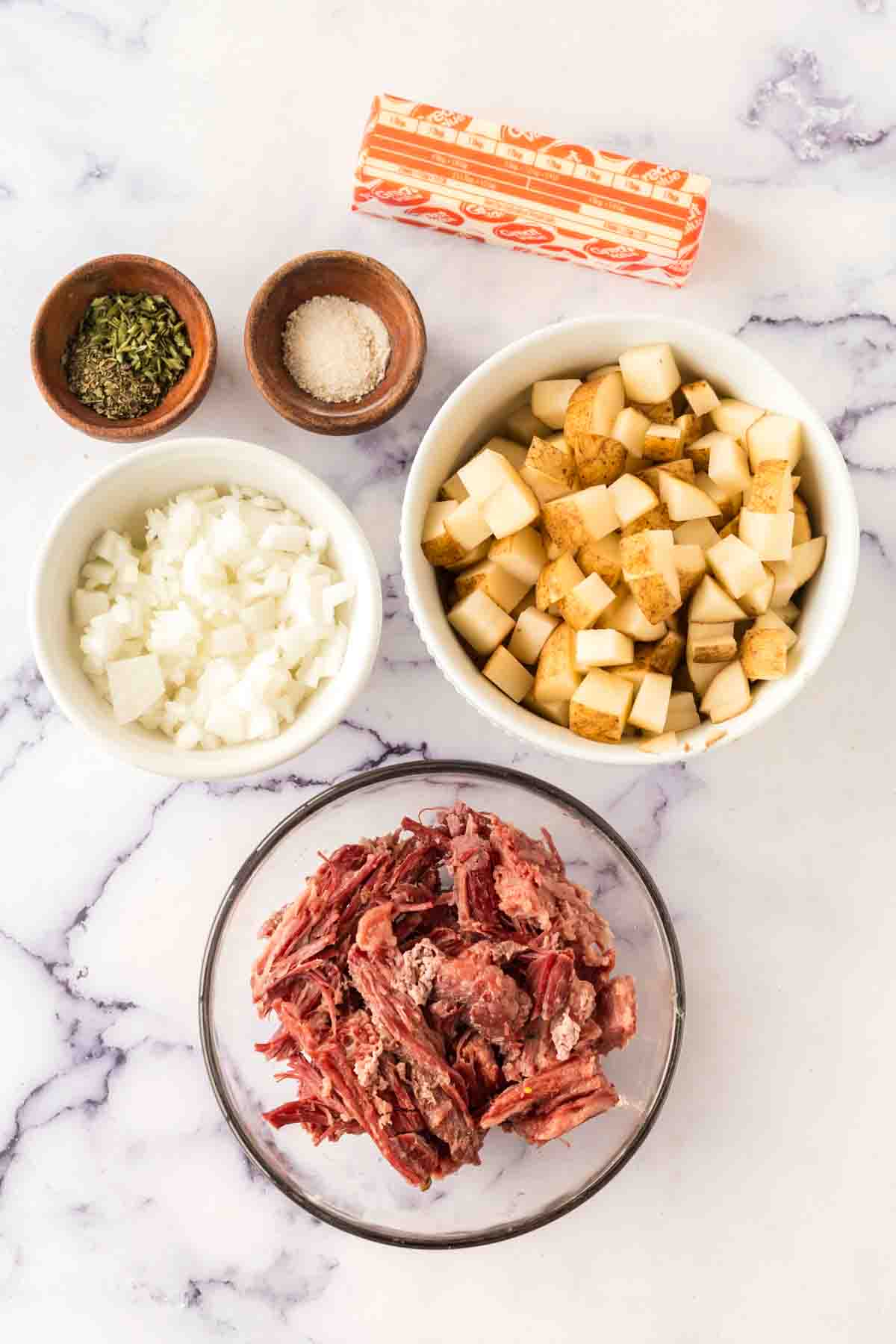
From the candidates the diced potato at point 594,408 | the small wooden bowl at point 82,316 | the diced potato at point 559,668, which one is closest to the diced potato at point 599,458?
the diced potato at point 594,408

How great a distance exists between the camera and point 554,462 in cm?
165

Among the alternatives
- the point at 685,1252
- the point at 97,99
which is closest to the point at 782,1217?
the point at 685,1252

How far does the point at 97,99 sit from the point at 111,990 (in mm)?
1458

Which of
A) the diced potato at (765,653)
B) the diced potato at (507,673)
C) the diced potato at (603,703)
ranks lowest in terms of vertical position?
the diced potato at (507,673)

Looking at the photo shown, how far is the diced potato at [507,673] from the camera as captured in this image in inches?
66.6

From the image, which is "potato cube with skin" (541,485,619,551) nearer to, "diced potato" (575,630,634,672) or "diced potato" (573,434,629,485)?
"diced potato" (573,434,629,485)

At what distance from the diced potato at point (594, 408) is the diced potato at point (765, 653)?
1.14ft

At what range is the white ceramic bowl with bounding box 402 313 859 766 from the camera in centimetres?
162

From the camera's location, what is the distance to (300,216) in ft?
6.39

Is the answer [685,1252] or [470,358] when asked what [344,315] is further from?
[685,1252]

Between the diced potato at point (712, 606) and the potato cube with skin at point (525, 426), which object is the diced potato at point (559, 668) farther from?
the potato cube with skin at point (525, 426)

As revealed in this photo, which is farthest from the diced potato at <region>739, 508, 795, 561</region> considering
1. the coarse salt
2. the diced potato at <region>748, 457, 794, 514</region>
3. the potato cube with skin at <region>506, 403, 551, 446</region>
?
the coarse salt

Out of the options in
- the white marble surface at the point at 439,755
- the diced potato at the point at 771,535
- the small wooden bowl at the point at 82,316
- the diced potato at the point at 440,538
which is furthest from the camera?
the white marble surface at the point at 439,755

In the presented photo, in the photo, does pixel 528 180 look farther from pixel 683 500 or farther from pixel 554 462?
pixel 683 500
